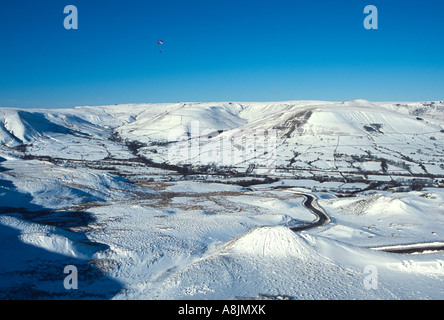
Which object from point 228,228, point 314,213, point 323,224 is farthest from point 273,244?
point 314,213

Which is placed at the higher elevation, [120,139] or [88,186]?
[120,139]

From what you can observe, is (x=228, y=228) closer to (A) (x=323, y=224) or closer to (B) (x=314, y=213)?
(A) (x=323, y=224)

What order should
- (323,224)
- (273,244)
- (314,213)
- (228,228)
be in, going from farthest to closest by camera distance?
(314,213) < (323,224) < (228,228) < (273,244)

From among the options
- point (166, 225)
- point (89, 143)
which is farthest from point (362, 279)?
point (89, 143)

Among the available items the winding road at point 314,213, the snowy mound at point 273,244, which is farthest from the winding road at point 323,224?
the snowy mound at point 273,244

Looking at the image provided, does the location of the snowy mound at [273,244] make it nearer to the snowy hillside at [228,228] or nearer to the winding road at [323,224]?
the snowy hillside at [228,228]
